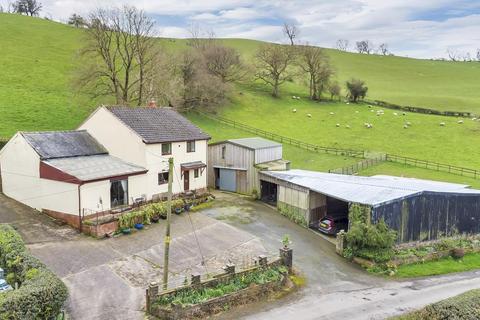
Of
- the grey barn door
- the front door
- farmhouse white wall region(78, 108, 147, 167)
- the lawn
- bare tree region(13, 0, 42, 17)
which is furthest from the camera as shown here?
bare tree region(13, 0, 42, 17)

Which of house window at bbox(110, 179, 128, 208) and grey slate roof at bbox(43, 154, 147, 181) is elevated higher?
grey slate roof at bbox(43, 154, 147, 181)

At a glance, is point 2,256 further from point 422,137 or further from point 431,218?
point 422,137

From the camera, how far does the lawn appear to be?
24500 mm

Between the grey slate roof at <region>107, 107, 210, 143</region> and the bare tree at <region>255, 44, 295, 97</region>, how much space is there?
42.5m

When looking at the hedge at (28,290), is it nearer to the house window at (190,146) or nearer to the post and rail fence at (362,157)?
the house window at (190,146)

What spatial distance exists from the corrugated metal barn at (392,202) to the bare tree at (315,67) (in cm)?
4748

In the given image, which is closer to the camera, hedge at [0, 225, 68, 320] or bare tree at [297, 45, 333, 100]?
hedge at [0, 225, 68, 320]

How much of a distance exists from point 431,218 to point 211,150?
2013 centimetres

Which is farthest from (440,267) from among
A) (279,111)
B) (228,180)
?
(279,111)

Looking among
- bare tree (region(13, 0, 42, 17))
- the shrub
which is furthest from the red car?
bare tree (region(13, 0, 42, 17))

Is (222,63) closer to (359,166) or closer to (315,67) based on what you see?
(315,67)

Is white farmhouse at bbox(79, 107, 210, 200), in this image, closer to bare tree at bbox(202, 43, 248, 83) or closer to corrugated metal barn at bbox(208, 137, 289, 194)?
corrugated metal barn at bbox(208, 137, 289, 194)

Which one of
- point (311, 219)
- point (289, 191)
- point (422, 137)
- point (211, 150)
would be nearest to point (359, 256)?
point (311, 219)

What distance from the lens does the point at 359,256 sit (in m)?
25.1
